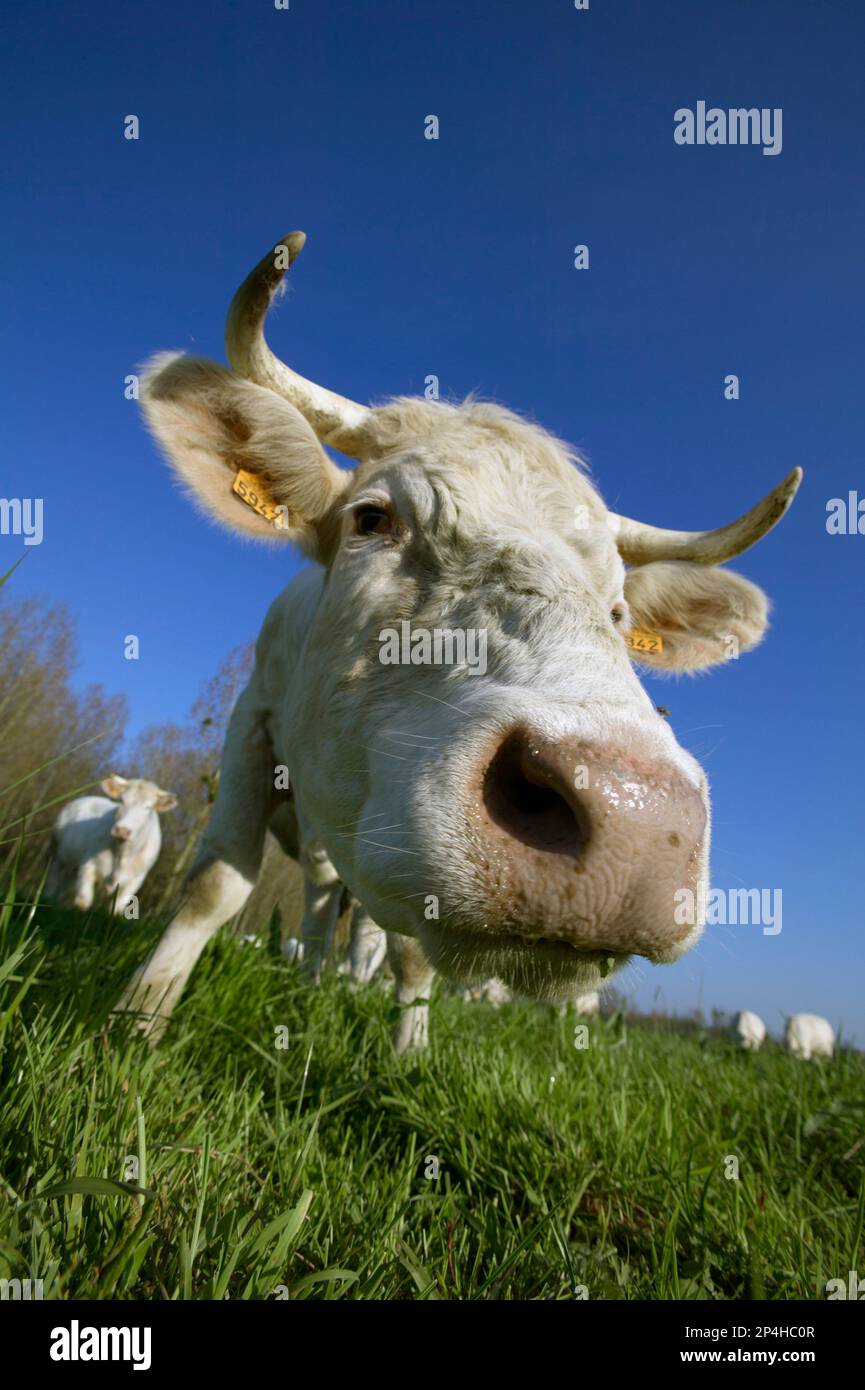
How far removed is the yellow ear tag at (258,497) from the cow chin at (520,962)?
1.79m

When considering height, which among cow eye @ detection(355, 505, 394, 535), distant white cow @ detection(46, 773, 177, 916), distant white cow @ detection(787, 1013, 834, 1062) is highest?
distant white cow @ detection(46, 773, 177, 916)

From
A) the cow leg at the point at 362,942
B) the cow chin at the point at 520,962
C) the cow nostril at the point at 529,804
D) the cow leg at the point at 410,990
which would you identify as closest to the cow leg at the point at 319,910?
the cow leg at the point at 362,942

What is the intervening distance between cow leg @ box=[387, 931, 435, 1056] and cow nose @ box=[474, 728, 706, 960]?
6.63 feet

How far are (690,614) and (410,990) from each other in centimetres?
224

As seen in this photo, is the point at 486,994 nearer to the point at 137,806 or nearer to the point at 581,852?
the point at 581,852

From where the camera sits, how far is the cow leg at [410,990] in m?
3.47

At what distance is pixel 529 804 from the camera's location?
1.69 meters

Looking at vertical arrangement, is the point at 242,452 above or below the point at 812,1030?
above

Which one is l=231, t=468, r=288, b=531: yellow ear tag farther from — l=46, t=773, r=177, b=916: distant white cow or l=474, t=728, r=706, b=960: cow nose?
l=46, t=773, r=177, b=916: distant white cow

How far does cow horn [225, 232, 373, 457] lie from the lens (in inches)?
96.3

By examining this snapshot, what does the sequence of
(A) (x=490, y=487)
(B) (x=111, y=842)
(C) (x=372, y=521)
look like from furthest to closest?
(B) (x=111, y=842) → (C) (x=372, y=521) → (A) (x=490, y=487)

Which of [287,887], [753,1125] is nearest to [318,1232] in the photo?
[753,1125]

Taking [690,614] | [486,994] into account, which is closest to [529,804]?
[690,614]

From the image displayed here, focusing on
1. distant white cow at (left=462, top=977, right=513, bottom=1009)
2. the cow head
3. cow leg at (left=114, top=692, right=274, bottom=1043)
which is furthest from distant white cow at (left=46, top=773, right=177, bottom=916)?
cow leg at (left=114, top=692, right=274, bottom=1043)
